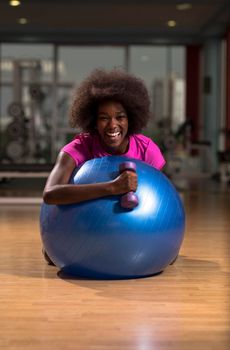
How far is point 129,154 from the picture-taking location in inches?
122

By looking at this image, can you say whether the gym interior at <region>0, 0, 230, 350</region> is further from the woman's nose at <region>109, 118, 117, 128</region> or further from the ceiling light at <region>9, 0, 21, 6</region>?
the woman's nose at <region>109, 118, 117, 128</region>

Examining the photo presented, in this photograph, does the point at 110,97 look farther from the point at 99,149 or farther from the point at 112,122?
the point at 99,149

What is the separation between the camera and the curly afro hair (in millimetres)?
2959

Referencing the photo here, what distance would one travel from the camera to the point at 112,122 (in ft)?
9.63

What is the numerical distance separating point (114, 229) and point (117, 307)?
0.39 m

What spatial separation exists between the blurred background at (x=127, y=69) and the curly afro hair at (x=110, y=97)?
5532 millimetres

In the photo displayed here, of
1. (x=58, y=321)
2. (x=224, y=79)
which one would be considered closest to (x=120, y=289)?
(x=58, y=321)

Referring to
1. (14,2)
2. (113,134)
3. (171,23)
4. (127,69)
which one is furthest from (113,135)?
(171,23)

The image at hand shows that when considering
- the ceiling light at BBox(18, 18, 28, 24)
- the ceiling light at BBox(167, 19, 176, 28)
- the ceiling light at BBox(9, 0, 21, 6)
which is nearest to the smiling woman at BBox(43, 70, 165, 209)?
the ceiling light at BBox(9, 0, 21, 6)

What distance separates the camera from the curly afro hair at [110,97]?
116 inches

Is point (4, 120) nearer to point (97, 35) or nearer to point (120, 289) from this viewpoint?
point (97, 35)

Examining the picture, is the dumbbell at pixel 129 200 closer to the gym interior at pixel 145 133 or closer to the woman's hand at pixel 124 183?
the woman's hand at pixel 124 183

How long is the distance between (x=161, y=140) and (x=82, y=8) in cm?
227

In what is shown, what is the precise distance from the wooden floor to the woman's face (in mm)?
637
